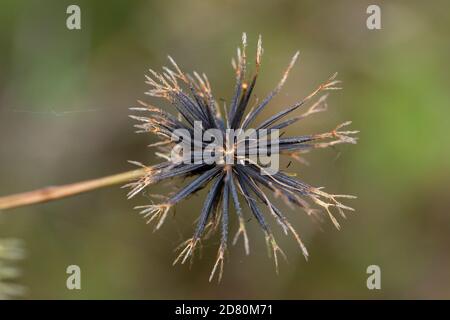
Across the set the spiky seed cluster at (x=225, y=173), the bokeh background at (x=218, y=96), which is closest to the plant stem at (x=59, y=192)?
the spiky seed cluster at (x=225, y=173)

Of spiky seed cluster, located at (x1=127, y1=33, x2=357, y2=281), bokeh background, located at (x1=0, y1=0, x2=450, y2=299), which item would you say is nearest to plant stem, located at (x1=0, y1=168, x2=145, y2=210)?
spiky seed cluster, located at (x1=127, y1=33, x2=357, y2=281)

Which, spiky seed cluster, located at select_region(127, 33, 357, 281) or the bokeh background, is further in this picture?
the bokeh background

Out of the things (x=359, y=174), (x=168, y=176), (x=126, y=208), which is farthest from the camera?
(x=126, y=208)

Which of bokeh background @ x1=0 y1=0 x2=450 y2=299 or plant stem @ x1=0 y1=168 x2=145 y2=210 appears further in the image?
bokeh background @ x1=0 y1=0 x2=450 y2=299

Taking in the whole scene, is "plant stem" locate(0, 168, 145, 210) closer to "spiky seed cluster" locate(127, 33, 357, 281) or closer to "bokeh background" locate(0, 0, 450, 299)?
"spiky seed cluster" locate(127, 33, 357, 281)

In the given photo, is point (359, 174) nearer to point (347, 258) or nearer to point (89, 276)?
point (347, 258)

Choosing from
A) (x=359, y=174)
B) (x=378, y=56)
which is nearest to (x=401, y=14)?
(x=378, y=56)

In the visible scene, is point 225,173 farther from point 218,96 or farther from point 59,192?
point 218,96

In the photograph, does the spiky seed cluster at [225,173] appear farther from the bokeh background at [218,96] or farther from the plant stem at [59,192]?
the bokeh background at [218,96]

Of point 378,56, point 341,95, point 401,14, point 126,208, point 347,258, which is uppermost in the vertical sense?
point 401,14
